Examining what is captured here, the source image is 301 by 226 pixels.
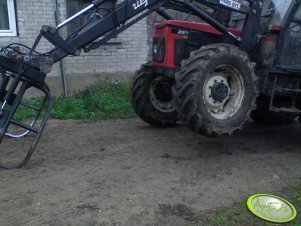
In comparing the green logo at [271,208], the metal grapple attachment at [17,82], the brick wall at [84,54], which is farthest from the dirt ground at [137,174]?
the brick wall at [84,54]

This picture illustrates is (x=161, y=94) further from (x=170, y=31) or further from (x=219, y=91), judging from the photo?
(x=219, y=91)

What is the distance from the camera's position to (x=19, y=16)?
8148mm

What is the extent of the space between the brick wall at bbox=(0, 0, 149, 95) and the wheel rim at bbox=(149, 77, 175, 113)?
3141 millimetres

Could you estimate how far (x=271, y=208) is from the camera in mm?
3725

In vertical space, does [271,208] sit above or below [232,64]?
below

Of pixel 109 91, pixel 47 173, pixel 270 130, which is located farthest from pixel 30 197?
pixel 109 91

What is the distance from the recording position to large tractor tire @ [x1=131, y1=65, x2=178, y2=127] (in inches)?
241

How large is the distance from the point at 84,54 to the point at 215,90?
4.97 m

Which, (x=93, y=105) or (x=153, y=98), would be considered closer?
(x=153, y=98)

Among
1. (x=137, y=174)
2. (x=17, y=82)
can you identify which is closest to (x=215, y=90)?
(x=137, y=174)

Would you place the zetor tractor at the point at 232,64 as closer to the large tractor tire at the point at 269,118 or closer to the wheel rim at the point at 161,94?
the wheel rim at the point at 161,94

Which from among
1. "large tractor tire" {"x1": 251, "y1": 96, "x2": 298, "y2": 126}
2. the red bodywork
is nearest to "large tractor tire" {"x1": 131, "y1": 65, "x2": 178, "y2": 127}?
the red bodywork

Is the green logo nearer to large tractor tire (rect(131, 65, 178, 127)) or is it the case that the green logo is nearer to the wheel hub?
the wheel hub

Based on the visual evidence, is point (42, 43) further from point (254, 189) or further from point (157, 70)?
point (254, 189)
